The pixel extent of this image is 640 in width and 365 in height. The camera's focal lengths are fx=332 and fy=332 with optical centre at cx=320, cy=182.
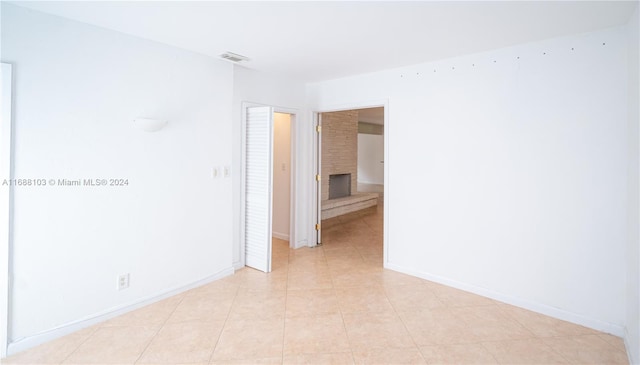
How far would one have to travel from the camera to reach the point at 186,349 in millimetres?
2273

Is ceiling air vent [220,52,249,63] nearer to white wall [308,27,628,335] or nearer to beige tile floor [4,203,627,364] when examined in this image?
white wall [308,27,628,335]

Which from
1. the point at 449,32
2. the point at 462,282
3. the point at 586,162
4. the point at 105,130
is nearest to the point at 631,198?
the point at 586,162

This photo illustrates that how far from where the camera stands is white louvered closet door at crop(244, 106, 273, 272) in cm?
368

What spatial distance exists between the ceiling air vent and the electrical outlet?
221 centimetres

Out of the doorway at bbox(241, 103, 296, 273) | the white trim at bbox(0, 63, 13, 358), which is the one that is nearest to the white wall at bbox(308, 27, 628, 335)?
the doorway at bbox(241, 103, 296, 273)

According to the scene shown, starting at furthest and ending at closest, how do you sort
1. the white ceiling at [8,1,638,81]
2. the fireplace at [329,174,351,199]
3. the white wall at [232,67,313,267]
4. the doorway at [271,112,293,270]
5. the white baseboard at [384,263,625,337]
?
the fireplace at [329,174,351,199] < the doorway at [271,112,293,270] < the white wall at [232,67,313,267] < the white baseboard at [384,263,625,337] < the white ceiling at [8,1,638,81]

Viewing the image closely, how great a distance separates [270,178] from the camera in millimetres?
3672

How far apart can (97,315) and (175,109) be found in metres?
1.85

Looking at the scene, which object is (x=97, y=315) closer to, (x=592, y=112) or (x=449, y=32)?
(x=449, y=32)

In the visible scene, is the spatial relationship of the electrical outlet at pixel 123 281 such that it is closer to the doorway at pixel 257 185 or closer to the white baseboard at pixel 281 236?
the doorway at pixel 257 185

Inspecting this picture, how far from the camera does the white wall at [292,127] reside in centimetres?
379

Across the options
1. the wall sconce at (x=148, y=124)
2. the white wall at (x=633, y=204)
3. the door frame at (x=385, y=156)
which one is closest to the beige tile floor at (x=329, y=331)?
the white wall at (x=633, y=204)

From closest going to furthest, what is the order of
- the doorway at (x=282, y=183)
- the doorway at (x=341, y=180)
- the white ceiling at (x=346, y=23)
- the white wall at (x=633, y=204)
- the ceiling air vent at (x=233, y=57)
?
the white wall at (x=633, y=204), the white ceiling at (x=346, y=23), the ceiling air vent at (x=233, y=57), the doorway at (x=282, y=183), the doorway at (x=341, y=180)

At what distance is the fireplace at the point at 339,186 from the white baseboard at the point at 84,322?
14.3ft
